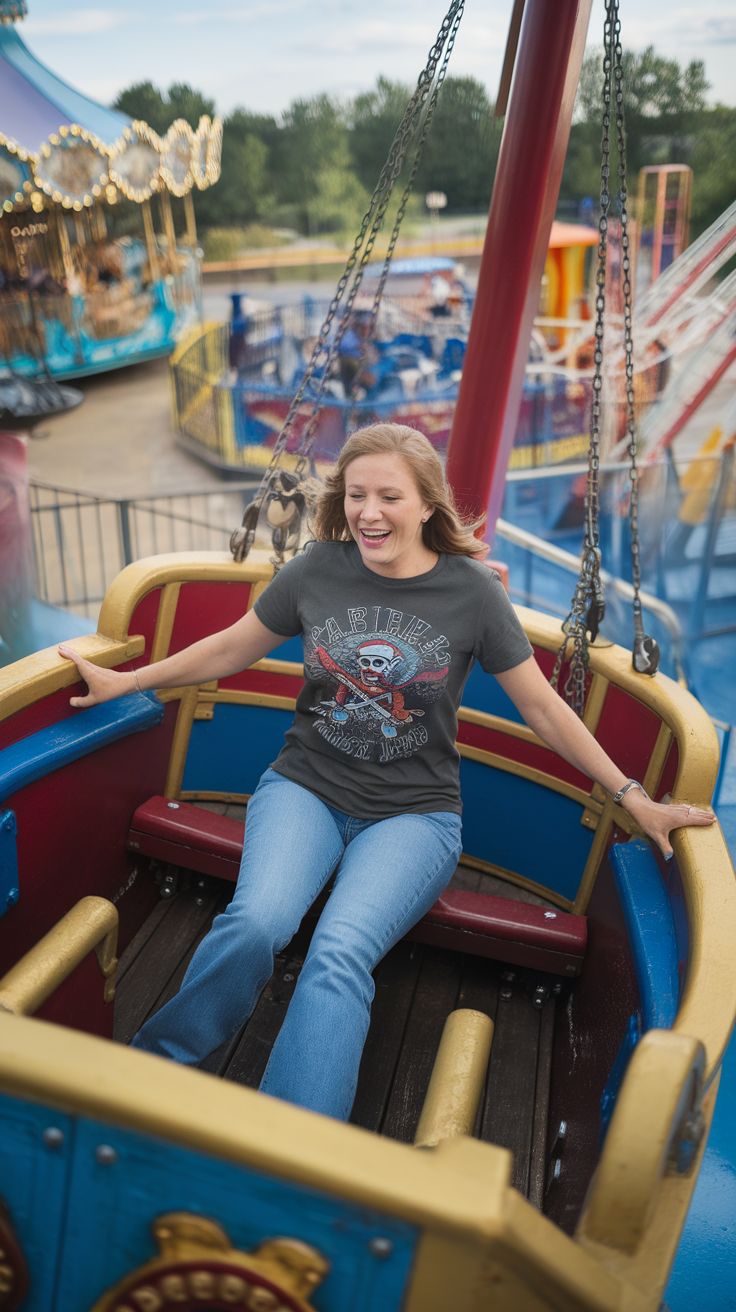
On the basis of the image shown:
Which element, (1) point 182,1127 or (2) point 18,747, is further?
(2) point 18,747

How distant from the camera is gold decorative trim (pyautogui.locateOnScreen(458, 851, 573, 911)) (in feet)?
6.66

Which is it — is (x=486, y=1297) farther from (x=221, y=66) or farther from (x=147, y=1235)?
(x=221, y=66)

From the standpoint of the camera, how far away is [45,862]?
172 centimetres

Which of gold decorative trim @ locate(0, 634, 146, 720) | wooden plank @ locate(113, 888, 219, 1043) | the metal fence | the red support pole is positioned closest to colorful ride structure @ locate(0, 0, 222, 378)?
the metal fence

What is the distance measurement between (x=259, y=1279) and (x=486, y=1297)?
19 cm

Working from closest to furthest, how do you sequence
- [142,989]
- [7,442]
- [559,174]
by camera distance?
[142,989]
[559,174]
[7,442]

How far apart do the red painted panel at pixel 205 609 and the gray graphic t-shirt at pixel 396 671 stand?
56 centimetres

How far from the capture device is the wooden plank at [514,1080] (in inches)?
61.0

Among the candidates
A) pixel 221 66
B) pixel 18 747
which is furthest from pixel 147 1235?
pixel 221 66

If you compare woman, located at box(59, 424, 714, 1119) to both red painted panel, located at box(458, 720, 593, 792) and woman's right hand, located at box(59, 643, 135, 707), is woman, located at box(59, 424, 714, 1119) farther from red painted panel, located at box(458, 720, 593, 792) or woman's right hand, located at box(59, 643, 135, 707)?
red painted panel, located at box(458, 720, 593, 792)

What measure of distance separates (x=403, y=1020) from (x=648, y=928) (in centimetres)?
62

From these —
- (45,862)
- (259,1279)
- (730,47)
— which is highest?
(730,47)

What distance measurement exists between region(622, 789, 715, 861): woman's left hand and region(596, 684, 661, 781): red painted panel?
0.25 meters

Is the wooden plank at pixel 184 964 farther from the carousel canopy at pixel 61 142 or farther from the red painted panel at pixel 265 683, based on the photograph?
the carousel canopy at pixel 61 142
